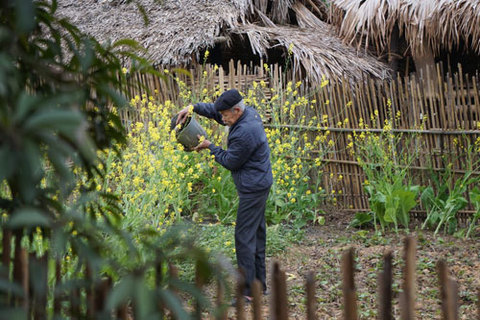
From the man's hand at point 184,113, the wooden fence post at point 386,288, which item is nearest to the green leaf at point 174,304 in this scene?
the wooden fence post at point 386,288

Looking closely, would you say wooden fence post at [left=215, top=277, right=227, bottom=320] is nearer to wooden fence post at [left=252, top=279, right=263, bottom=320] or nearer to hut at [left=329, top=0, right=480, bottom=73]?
wooden fence post at [left=252, top=279, right=263, bottom=320]

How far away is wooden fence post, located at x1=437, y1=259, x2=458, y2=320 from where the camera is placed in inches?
51.0

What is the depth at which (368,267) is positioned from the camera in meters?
5.21

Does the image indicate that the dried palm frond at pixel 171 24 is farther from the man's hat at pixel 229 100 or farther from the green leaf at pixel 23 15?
the green leaf at pixel 23 15

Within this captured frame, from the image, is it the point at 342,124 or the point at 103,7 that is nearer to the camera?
the point at 342,124

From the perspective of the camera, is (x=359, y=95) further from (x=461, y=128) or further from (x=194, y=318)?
(x=194, y=318)

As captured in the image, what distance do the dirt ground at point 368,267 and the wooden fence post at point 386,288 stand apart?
9.09 ft

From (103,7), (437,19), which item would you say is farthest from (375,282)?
(103,7)

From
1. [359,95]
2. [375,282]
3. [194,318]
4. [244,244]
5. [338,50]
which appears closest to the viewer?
[194,318]

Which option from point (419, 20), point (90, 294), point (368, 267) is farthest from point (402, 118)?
point (90, 294)

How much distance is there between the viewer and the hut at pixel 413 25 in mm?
8977

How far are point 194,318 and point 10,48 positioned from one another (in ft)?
2.17

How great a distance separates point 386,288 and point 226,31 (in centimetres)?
1017

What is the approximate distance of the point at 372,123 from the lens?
23.0 feet
